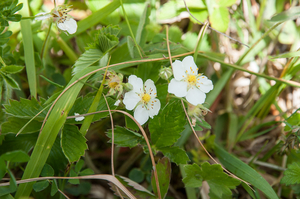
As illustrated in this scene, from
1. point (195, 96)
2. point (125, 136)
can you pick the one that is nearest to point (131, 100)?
point (125, 136)

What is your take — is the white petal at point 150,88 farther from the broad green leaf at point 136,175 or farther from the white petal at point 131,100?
the broad green leaf at point 136,175

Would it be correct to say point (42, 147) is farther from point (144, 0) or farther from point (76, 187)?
point (144, 0)

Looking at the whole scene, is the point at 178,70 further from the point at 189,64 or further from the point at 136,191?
the point at 136,191

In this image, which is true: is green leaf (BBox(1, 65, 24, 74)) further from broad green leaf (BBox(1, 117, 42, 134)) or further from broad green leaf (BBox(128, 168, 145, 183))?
broad green leaf (BBox(128, 168, 145, 183))

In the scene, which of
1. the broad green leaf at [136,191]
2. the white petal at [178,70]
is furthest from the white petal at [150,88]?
the broad green leaf at [136,191]

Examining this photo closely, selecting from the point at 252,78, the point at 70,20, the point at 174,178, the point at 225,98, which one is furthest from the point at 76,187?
the point at 252,78

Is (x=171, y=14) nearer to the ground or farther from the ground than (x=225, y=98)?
farther from the ground
